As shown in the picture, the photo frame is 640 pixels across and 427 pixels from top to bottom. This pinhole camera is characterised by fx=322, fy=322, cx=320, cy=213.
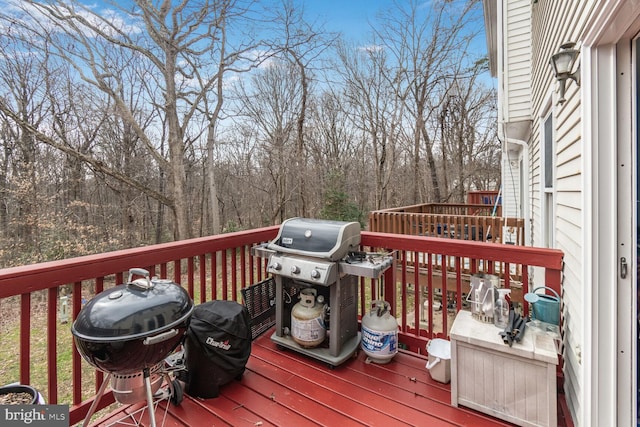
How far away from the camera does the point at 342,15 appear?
36.2 ft

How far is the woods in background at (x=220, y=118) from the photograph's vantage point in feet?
26.3


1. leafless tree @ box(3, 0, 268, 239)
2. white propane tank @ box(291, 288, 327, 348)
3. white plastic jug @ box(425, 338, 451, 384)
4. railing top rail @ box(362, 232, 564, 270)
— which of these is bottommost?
white plastic jug @ box(425, 338, 451, 384)

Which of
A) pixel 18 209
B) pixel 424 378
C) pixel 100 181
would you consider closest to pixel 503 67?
pixel 424 378

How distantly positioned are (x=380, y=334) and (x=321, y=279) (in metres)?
0.67

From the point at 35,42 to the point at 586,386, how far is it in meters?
11.3

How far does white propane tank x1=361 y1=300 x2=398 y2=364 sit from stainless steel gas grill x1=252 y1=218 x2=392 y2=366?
149mm

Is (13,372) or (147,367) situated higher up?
(147,367)

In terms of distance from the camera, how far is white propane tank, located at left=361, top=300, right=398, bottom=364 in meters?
2.38

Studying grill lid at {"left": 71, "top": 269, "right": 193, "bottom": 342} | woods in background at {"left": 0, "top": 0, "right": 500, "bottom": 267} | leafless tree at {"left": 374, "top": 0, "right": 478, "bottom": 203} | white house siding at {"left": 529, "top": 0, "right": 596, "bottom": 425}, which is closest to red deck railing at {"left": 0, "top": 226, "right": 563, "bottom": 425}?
white house siding at {"left": 529, "top": 0, "right": 596, "bottom": 425}

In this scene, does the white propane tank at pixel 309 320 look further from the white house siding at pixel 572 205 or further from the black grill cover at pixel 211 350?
the white house siding at pixel 572 205

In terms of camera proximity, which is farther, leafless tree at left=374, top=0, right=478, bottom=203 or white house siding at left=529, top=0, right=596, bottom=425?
leafless tree at left=374, top=0, right=478, bottom=203

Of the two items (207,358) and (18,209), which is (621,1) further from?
(18,209)

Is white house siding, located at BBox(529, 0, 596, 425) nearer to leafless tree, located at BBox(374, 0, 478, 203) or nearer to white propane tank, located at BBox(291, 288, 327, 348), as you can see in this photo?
white propane tank, located at BBox(291, 288, 327, 348)

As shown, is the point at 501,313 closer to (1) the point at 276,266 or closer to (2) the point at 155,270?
(1) the point at 276,266
